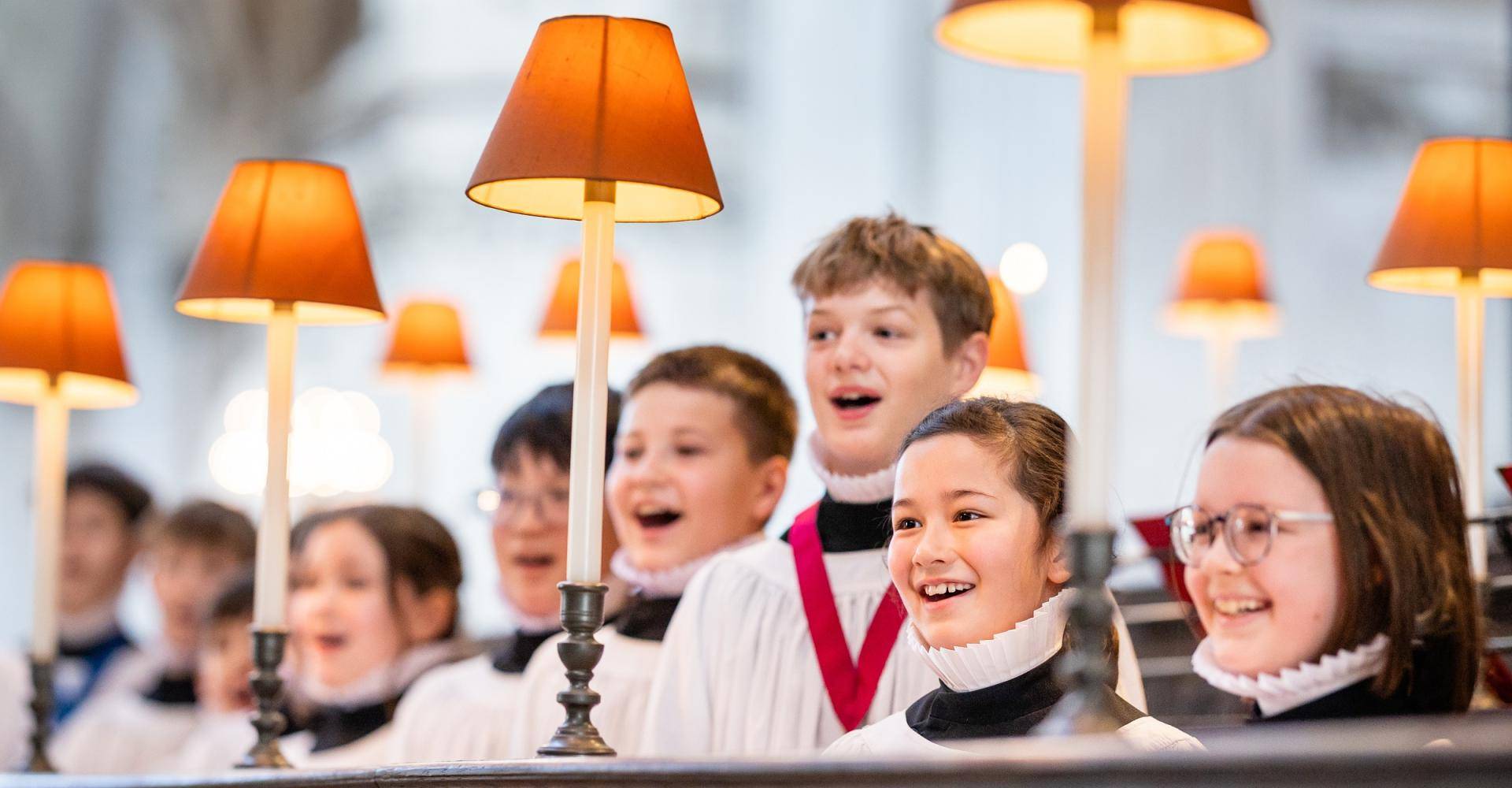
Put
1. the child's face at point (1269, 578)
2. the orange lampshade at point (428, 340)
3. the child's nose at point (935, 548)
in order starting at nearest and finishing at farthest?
1. the child's face at point (1269, 578)
2. the child's nose at point (935, 548)
3. the orange lampshade at point (428, 340)

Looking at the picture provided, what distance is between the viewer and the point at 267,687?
3887 millimetres

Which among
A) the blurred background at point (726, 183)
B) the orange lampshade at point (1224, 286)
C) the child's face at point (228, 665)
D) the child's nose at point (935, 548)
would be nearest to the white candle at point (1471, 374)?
the child's nose at point (935, 548)

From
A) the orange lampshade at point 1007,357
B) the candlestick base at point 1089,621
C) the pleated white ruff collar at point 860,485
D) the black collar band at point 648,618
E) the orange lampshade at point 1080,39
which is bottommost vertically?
the black collar band at point 648,618

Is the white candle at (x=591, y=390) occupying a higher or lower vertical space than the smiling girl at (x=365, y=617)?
higher

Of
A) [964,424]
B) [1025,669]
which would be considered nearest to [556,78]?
[964,424]

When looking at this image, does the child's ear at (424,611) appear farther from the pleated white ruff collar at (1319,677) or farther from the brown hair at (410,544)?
the pleated white ruff collar at (1319,677)

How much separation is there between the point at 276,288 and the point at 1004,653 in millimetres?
1760

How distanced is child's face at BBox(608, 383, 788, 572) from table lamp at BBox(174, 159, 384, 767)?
0.64 meters

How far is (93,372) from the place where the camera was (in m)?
4.94

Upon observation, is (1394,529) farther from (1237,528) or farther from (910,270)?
(910,270)

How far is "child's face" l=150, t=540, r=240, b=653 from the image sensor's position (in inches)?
275

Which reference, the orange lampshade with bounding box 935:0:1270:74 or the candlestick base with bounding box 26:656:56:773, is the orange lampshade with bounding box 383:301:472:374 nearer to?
the candlestick base with bounding box 26:656:56:773

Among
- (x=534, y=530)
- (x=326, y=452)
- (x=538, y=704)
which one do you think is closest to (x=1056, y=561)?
(x=538, y=704)

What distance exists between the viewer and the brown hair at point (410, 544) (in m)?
5.35
